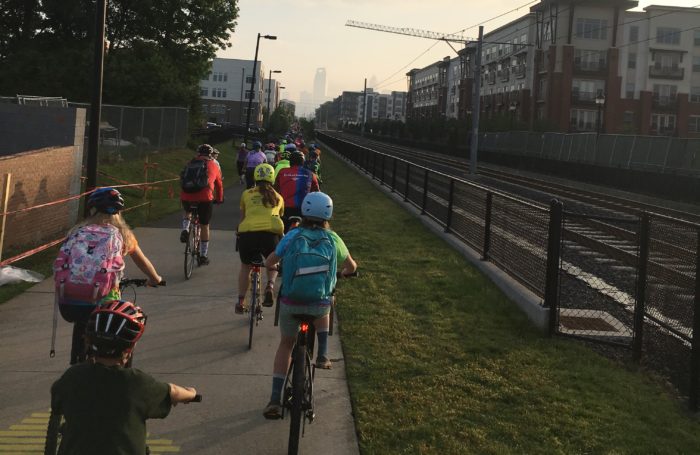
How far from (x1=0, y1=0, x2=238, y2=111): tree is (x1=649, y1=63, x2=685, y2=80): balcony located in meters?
46.4

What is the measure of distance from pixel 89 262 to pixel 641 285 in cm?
532

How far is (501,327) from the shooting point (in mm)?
8180

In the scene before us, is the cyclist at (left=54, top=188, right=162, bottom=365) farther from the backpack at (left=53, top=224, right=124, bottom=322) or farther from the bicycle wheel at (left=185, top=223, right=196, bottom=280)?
the bicycle wheel at (left=185, top=223, right=196, bottom=280)

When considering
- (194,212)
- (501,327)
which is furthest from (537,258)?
(194,212)

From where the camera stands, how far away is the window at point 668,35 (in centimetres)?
7035

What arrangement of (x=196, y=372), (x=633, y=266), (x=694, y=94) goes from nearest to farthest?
1. (x=196, y=372)
2. (x=633, y=266)
3. (x=694, y=94)

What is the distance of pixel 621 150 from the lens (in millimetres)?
35750

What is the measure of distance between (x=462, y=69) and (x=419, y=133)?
80.3 ft

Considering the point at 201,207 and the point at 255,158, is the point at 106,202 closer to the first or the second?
the point at 201,207

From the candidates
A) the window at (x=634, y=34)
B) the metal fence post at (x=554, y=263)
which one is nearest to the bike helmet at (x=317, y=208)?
the metal fence post at (x=554, y=263)

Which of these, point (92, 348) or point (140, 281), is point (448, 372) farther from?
point (92, 348)

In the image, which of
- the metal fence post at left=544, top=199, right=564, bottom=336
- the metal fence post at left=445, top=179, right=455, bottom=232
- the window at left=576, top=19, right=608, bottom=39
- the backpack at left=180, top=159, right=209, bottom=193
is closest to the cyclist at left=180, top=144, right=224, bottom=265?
the backpack at left=180, top=159, right=209, bottom=193

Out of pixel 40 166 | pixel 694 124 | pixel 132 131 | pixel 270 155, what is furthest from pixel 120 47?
pixel 694 124

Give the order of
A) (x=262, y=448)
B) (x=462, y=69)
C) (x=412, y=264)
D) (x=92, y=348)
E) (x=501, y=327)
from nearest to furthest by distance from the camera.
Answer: (x=92, y=348)
(x=262, y=448)
(x=501, y=327)
(x=412, y=264)
(x=462, y=69)
